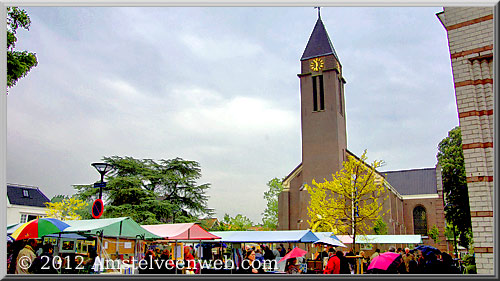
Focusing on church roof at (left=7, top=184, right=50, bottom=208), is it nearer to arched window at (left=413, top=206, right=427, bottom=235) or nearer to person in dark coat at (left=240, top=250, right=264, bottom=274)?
person in dark coat at (left=240, top=250, right=264, bottom=274)

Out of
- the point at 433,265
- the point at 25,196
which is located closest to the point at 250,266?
the point at 433,265

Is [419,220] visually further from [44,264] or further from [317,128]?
[44,264]

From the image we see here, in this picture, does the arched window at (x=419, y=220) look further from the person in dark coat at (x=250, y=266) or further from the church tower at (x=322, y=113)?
the person in dark coat at (x=250, y=266)

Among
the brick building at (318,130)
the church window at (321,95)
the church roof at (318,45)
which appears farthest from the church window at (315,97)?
the church roof at (318,45)

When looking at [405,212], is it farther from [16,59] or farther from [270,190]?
[16,59]

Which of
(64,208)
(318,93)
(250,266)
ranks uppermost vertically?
(318,93)

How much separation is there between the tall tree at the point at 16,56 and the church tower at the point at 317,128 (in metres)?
29.4

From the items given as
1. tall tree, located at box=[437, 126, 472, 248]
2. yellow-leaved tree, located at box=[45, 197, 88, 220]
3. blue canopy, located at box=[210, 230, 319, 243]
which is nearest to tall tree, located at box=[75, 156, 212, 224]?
yellow-leaved tree, located at box=[45, 197, 88, 220]

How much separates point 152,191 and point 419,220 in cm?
3408

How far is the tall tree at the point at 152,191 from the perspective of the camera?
3234 centimetres

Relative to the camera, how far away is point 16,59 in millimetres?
9859

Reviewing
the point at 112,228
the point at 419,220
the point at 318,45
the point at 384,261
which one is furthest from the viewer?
the point at 419,220

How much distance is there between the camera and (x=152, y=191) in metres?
34.8

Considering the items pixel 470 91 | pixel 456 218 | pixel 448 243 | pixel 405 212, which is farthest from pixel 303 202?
pixel 470 91
